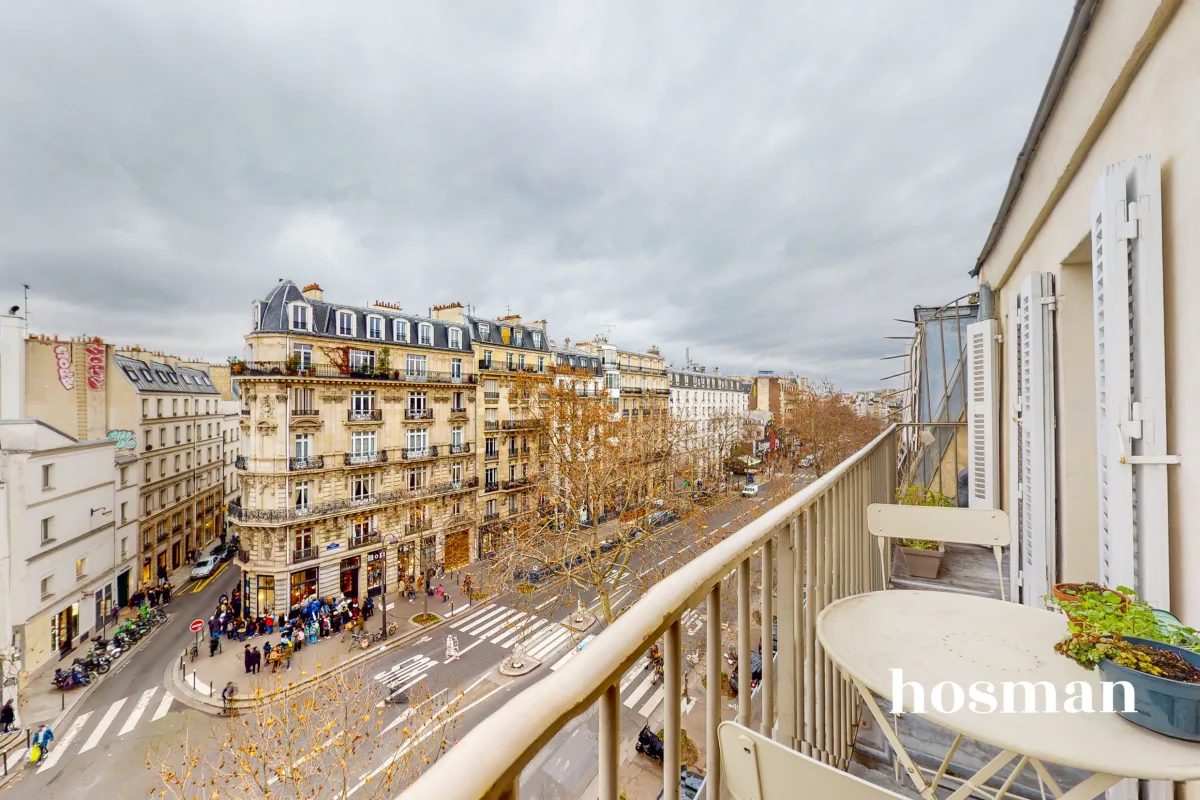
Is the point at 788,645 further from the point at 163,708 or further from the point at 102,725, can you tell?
the point at 102,725

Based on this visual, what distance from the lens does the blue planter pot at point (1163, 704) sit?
1145mm

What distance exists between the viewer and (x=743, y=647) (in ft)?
5.03

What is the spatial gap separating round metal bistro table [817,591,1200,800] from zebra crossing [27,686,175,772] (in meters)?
15.9

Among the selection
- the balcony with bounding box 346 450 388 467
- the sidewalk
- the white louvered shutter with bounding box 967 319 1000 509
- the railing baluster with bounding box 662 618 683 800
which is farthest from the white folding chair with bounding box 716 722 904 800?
the balcony with bounding box 346 450 388 467

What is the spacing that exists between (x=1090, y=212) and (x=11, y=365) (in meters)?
27.5

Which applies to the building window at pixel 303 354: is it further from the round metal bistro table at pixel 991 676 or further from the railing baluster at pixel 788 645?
the round metal bistro table at pixel 991 676

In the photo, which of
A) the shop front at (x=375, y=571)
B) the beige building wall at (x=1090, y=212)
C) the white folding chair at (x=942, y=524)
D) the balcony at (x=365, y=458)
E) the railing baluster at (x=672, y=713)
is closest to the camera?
the railing baluster at (x=672, y=713)

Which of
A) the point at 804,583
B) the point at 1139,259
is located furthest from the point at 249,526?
the point at 1139,259

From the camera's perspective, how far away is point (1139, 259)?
2137 mm

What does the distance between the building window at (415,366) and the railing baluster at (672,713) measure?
70.7 ft

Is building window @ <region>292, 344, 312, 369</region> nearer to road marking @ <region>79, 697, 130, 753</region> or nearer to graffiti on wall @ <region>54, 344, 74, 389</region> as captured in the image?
graffiti on wall @ <region>54, 344, 74, 389</region>

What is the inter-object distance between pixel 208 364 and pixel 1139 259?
43.6 metres

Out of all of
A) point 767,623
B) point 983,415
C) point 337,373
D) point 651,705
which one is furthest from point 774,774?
point 337,373

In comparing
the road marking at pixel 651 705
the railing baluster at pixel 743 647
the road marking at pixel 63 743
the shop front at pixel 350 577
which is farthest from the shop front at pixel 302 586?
the railing baluster at pixel 743 647
